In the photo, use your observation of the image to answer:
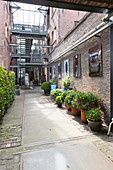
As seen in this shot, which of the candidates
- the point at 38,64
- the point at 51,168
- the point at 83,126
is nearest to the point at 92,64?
the point at 83,126

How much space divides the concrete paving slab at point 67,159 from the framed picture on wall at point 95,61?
2490 millimetres

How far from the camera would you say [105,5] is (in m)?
2.97

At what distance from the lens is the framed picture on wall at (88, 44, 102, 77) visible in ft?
13.3

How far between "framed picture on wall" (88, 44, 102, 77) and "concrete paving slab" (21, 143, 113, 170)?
8.17ft

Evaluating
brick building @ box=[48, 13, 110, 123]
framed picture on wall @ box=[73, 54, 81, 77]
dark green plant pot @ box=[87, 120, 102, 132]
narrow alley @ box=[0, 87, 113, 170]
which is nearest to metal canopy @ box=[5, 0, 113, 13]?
brick building @ box=[48, 13, 110, 123]

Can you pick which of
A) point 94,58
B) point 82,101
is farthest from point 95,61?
point 82,101

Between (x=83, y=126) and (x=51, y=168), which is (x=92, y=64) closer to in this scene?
(x=83, y=126)

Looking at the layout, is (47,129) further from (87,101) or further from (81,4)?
(81,4)

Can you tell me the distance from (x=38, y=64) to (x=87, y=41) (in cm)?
1124

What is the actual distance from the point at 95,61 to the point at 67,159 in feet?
10.8

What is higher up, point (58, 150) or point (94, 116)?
point (94, 116)

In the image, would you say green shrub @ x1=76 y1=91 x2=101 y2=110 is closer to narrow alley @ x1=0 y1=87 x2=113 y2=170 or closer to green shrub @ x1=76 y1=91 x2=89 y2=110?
green shrub @ x1=76 y1=91 x2=89 y2=110

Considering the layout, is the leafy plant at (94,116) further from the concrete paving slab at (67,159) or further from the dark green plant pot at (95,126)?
the concrete paving slab at (67,159)

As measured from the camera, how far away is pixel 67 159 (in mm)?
2381
